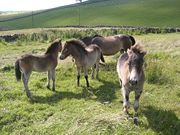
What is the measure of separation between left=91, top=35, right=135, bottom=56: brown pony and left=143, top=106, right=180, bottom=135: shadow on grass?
8016 millimetres

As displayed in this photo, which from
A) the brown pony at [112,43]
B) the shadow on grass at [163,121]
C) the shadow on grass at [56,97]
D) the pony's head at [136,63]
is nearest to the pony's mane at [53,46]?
the shadow on grass at [56,97]

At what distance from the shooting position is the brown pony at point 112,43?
1975 centimetres

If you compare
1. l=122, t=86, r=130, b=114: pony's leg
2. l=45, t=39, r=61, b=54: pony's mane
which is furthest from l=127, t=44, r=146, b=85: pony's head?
l=45, t=39, r=61, b=54: pony's mane

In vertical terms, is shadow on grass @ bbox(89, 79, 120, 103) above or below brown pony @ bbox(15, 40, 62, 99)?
below

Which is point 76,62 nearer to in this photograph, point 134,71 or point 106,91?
point 106,91

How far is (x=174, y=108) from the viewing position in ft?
40.3

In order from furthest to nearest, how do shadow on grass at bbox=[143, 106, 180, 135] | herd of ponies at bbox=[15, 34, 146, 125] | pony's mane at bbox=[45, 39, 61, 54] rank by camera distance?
pony's mane at bbox=[45, 39, 61, 54]
herd of ponies at bbox=[15, 34, 146, 125]
shadow on grass at bbox=[143, 106, 180, 135]

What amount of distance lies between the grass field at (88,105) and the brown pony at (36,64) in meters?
0.79

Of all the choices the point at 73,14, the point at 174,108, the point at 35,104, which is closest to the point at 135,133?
the point at 174,108

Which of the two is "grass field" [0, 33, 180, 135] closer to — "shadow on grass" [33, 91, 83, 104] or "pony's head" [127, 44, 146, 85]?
"shadow on grass" [33, 91, 83, 104]

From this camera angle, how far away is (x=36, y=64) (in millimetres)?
14680

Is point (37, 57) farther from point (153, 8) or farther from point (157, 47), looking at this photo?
point (153, 8)

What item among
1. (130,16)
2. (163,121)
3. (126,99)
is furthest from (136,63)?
(130,16)

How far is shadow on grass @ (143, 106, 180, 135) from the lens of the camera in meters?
10.8
